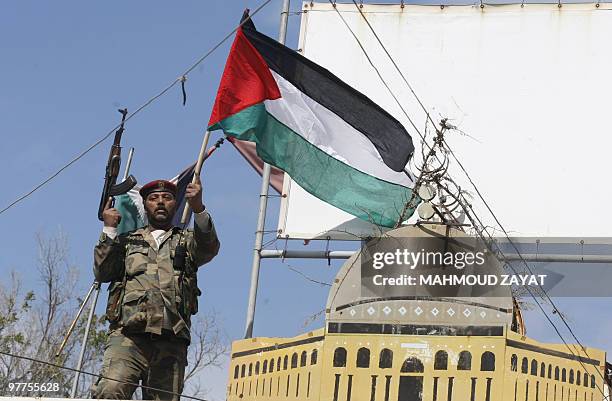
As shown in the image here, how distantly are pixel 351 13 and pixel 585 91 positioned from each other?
9.07ft

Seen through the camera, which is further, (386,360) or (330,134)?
(330,134)

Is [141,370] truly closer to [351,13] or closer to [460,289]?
[460,289]

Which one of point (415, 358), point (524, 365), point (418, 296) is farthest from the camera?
point (418, 296)

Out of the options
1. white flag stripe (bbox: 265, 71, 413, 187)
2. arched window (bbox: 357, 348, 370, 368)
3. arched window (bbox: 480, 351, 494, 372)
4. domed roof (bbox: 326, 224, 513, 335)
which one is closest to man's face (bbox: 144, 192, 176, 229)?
domed roof (bbox: 326, 224, 513, 335)

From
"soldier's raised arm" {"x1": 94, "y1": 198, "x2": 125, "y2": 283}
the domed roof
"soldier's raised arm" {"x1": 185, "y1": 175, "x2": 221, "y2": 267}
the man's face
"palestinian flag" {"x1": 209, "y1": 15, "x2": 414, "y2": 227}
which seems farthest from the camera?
"palestinian flag" {"x1": 209, "y1": 15, "x2": 414, "y2": 227}

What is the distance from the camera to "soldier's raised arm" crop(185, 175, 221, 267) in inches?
402

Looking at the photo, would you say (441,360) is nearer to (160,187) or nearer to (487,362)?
(487,362)

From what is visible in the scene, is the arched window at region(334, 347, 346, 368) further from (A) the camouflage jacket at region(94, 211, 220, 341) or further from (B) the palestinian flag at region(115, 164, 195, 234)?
(B) the palestinian flag at region(115, 164, 195, 234)

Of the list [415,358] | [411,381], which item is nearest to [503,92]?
[415,358]

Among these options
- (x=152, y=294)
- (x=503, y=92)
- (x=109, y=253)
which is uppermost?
(x=503, y=92)

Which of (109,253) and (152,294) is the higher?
(109,253)

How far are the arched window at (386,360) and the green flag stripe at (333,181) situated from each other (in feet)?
9.59

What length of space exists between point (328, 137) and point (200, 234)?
4.03m

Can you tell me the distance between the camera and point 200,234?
33.9ft
